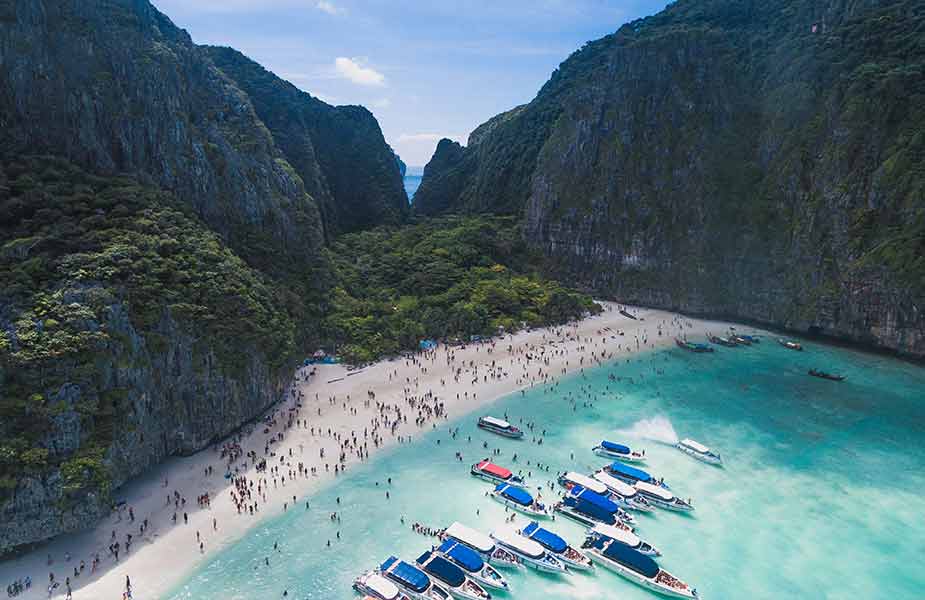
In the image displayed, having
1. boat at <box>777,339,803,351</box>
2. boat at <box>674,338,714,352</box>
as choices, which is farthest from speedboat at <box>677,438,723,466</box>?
boat at <box>777,339,803,351</box>

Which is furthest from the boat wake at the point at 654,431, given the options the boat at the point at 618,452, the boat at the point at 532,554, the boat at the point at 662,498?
the boat at the point at 532,554

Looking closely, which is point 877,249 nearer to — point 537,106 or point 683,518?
point 683,518

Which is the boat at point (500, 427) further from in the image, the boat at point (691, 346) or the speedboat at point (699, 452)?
the boat at point (691, 346)

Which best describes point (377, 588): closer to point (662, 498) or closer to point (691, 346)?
point (662, 498)

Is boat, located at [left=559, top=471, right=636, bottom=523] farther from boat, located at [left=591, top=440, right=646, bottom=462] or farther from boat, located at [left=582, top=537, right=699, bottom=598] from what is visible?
boat, located at [left=591, top=440, right=646, bottom=462]

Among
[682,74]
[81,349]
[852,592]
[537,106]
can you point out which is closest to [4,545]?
[81,349]

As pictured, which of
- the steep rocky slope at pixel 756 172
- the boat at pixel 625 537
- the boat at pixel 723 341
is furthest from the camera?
the boat at pixel 723 341

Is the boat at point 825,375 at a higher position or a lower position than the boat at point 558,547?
higher
